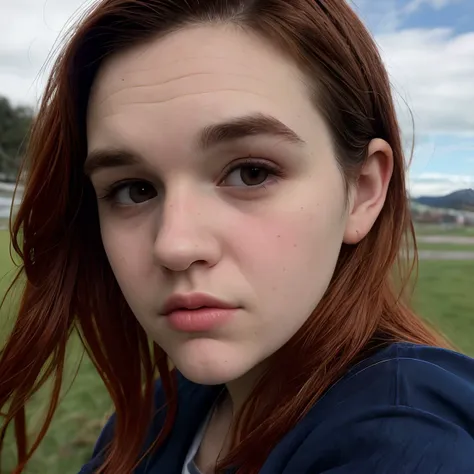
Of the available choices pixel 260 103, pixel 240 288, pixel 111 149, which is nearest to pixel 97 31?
pixel 111 149

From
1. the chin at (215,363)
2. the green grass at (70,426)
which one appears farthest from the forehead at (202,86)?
the green grass at (70,426)

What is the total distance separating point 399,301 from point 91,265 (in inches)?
24.9

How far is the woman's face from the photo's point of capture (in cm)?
79

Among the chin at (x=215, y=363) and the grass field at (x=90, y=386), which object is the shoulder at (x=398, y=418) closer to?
the chin at (x=215, y=363)

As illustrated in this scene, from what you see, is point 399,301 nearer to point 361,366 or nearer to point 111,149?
point 361,366

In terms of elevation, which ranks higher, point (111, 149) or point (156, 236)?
point (111, 149)

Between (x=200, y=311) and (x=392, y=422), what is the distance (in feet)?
0.93

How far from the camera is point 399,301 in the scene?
3.29 ft

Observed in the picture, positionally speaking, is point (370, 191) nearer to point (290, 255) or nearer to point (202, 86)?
point (290, 255)

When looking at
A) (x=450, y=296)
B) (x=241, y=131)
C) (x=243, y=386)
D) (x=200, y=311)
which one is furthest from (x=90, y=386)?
(x=241, y=131)

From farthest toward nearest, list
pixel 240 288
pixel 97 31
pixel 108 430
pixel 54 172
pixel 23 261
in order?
pixel 108 430
pixel 23 261
pixel 54 172
pixel 97 31
pixel 240 288

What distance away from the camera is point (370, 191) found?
0.98m

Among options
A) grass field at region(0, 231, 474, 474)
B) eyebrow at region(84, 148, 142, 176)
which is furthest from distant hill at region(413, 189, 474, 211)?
eyebrow at region(84, 148, 142, 176)

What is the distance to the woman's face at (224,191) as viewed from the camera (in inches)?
31.1
